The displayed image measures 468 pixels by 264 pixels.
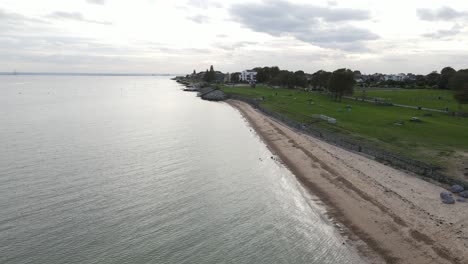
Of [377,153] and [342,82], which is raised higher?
[342,82]

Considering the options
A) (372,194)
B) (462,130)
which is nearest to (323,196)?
(372,194)

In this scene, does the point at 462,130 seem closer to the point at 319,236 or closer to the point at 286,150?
the point at 286,150

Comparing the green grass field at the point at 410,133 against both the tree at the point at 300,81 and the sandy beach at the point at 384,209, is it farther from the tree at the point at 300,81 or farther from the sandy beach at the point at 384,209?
the tree at the point at 300,81

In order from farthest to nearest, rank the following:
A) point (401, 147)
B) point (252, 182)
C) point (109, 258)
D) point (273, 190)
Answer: point (401, 147)
point (252, 182)
point (273, 190)
point (109, 258)

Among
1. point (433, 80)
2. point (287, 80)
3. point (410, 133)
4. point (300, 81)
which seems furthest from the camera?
point (287, 80)

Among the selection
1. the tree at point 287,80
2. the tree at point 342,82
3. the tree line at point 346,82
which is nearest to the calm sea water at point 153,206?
the tree line at point 346,82

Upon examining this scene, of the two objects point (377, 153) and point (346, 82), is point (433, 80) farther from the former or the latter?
point (377, 153)

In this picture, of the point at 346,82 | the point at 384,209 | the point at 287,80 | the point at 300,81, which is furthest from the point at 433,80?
the point at 384,209
